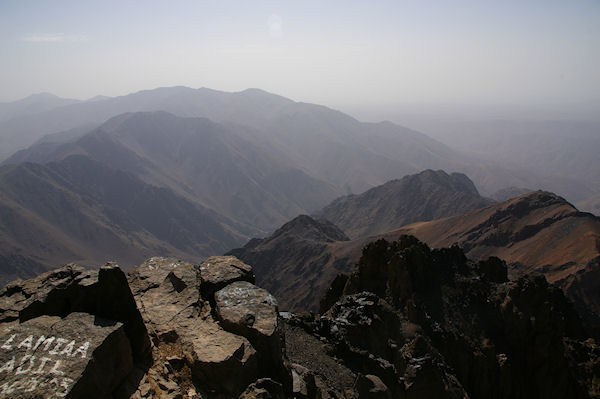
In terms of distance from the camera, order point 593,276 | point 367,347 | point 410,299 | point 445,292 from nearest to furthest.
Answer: point 367,347 → point 410,299 → point 445,292 → point 593,276

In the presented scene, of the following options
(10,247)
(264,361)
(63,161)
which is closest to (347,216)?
(10,247)

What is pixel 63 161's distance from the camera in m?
190

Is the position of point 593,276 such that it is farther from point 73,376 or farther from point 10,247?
point 10,247

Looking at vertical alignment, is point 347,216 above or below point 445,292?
below

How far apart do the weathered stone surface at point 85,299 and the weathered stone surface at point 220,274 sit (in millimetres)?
2580

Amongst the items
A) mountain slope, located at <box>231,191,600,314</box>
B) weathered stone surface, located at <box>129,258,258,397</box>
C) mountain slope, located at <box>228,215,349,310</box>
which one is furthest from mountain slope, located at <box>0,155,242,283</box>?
weathered stone surface, located at <box>129,258,258,397</box>

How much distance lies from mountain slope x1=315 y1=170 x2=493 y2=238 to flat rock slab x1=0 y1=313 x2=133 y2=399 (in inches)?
4300

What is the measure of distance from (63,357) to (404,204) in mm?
121309

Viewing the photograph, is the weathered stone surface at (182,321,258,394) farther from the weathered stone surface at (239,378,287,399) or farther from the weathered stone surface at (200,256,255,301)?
the weathered stone surface at (200,256,255,301)

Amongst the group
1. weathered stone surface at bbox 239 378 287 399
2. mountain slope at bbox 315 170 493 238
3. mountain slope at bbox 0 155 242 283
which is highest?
weathered stone surface at bbox 239 378 287 399

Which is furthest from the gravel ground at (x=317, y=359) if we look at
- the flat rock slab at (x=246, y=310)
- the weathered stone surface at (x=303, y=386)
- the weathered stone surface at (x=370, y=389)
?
the flat rock slab at (x=246, y=310)

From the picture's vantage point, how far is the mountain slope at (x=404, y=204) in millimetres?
116312

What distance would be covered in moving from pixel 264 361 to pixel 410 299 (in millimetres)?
20081

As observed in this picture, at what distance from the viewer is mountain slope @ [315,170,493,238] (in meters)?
116
